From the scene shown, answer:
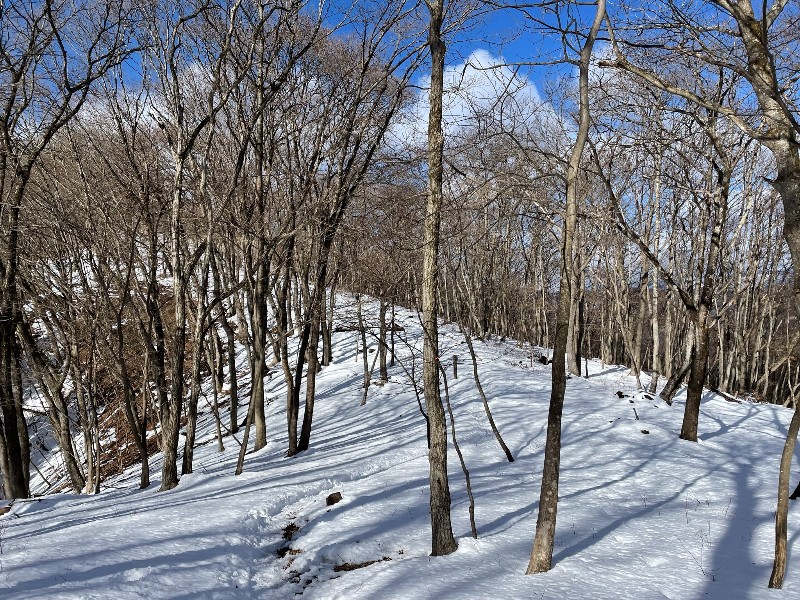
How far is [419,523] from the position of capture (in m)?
7.28

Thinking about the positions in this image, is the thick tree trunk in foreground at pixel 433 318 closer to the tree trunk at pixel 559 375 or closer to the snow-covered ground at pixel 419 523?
the snow-covered ground at pixel 419 523

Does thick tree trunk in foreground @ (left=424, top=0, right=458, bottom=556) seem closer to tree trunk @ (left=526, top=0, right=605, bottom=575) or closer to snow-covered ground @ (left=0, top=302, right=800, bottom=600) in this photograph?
snow-covered ground @ (left=0, top=302, right=800, bottom=600)

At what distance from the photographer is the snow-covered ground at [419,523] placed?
529 centimetres

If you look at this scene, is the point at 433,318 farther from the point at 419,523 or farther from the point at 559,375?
the point at 419,523

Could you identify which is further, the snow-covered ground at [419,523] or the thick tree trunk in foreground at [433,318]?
the thick tree trunk in foreground at [433,318]

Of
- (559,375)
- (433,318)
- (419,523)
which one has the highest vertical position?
(433,318)

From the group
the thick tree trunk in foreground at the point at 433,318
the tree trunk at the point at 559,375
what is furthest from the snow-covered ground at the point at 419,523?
the thick tree trunk in foreground at the point at 433,318

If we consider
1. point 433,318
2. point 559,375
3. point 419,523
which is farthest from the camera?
point 419,523

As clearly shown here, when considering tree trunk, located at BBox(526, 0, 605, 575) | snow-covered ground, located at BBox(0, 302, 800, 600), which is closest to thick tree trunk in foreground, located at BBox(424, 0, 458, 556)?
snow-covered ground, located at BBox(0, 302, 800, 600)

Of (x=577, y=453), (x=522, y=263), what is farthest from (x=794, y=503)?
(x=522, y=263)

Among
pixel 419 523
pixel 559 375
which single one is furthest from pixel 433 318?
pixel 419 523

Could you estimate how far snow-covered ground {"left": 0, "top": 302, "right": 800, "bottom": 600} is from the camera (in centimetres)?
529

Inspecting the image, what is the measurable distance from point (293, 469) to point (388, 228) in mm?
6261

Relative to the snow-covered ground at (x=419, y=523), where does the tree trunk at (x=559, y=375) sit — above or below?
above
